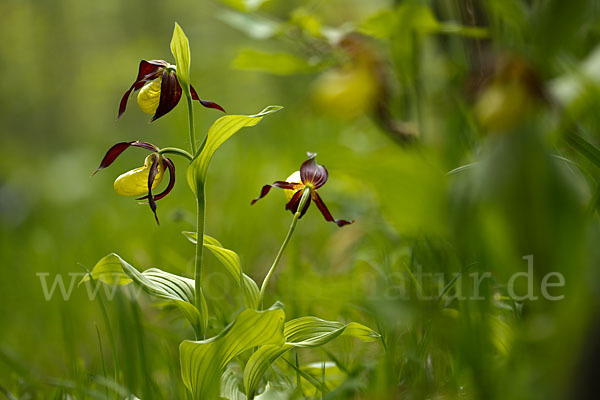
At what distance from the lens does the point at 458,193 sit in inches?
11.6

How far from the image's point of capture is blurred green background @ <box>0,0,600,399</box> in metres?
0.28

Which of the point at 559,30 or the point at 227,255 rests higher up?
the point at 559,30

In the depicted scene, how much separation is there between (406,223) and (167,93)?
0.37m

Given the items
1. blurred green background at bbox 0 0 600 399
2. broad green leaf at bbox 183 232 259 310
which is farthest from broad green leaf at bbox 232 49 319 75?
broad green leaf at bbox 183 232 259 310

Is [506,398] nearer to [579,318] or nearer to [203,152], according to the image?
[579,318]

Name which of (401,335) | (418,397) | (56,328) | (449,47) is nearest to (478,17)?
(449,47)

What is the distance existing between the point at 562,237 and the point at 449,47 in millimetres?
959

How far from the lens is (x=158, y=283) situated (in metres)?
0.58

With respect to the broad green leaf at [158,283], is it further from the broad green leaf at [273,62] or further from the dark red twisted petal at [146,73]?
the broad green leaf at [273,62]

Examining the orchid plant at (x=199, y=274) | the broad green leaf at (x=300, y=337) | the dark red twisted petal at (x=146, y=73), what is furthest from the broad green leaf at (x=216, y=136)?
the broad green leaf at (x=300, y=337)

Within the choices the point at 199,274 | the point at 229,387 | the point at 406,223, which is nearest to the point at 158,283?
the point at 199,274

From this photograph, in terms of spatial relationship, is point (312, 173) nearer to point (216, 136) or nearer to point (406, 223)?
point (216, 136)

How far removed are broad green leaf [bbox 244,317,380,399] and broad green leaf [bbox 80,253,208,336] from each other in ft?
0.25

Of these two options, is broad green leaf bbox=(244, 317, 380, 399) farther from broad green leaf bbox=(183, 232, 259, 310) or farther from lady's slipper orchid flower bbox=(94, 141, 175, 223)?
lady's slipper orchid flower bbox=(94, 141, 175, 223)
